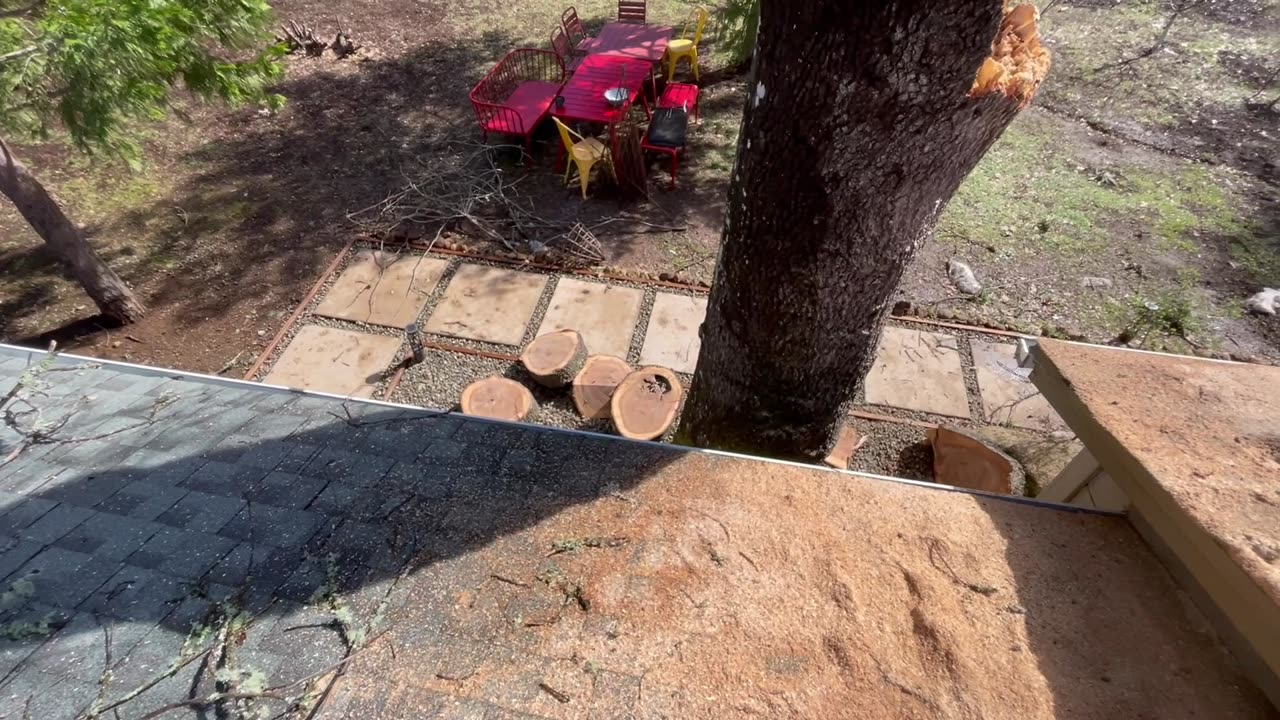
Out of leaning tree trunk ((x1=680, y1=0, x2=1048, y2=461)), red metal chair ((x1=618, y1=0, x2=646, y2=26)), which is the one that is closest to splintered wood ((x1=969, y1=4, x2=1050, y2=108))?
leaning tree trunk ((x1=680, y1=0, x2=1048, y2=461))

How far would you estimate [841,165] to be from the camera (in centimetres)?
206

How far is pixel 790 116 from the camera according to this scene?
2037 millimetres

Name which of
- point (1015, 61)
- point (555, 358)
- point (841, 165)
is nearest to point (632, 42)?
point (555, 358)

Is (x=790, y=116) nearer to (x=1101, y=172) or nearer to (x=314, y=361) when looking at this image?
(x=314, y=361)

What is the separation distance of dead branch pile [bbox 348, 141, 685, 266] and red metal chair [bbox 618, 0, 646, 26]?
4.22 m

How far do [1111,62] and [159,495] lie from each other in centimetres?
1320

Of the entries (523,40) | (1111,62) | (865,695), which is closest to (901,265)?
(865,695)

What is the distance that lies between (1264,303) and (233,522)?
8.84 meters

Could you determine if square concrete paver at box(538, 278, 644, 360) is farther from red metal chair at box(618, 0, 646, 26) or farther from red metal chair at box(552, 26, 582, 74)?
red metal chair at box(618, 0, 646, 26)

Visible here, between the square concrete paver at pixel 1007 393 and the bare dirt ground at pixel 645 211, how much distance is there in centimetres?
54

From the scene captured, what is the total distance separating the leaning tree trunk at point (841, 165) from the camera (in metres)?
1.74

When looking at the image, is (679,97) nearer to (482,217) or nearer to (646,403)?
(482,217)

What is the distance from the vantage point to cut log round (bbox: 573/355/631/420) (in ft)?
16.2

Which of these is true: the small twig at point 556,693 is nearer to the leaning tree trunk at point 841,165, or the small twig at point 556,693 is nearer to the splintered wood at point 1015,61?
the leaning tree trunk at point 841,165
